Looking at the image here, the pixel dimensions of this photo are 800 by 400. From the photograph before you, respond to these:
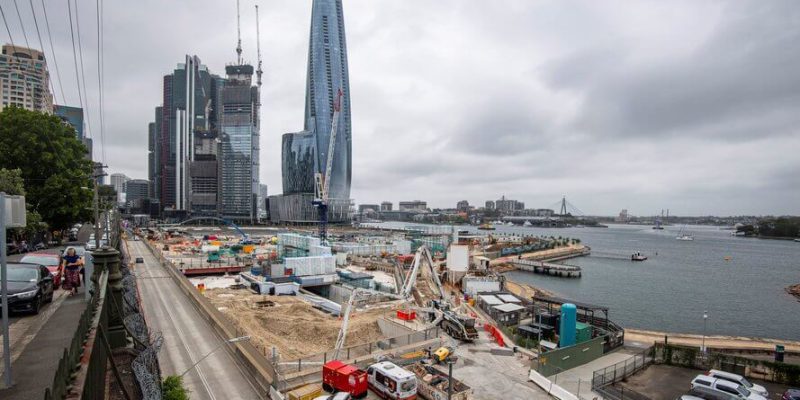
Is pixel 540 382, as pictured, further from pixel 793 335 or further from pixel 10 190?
pixel 793 335

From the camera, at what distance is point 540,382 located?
17422 mm

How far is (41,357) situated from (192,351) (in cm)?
1432

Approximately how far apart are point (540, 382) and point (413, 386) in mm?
6335

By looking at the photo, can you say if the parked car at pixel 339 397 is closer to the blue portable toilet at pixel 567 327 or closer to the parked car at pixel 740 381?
the blue portable toilet at pixel 567 327

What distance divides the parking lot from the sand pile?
1478cm

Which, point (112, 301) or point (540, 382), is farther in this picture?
point (540, 382)

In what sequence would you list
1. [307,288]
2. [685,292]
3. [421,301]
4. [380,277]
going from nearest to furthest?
[421,301] → [307,288] → [380,277] → [685,292]

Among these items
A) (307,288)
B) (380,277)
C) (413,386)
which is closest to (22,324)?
(413,386)

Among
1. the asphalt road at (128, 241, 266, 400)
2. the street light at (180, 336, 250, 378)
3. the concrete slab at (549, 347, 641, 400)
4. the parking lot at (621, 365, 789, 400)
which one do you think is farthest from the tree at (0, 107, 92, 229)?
the parking lot at (621, 365, 789, 400)

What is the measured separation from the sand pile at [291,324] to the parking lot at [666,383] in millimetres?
14776

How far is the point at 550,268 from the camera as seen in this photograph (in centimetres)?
7788

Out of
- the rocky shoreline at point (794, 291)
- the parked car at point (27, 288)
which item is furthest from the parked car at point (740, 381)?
the rocky shoreline at point (794, 291)

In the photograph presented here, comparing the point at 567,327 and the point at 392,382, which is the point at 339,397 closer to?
the point at 392,382

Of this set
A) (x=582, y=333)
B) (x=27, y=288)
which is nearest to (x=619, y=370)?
(x=582, y=333)
